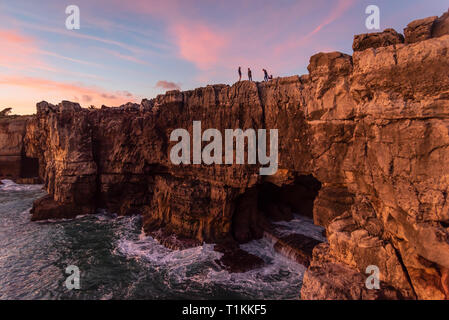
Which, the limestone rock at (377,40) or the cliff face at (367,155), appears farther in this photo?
the limestone rock at (377,40)

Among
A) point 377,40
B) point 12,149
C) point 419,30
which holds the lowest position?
point 12,149

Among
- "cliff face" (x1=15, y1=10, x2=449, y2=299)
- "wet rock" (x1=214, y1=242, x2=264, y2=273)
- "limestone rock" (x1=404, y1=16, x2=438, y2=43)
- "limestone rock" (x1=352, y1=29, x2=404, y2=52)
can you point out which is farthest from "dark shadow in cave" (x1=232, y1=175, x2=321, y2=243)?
"limestone rock" (x1=404, y1=16, x2=438, y2=43)

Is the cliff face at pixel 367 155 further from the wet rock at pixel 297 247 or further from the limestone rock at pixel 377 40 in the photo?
the wet rock at pixel 297 247

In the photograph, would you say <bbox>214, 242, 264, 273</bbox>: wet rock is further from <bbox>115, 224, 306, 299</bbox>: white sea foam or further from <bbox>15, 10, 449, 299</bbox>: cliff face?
<bbox>15, 10, 449, 299</bbox>: cliff face

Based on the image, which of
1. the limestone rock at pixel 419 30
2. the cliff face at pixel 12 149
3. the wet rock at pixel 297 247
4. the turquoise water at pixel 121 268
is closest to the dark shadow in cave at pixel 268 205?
the turquoise water at pixel 121 268

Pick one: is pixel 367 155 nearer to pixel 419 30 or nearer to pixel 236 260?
pixel 419 30

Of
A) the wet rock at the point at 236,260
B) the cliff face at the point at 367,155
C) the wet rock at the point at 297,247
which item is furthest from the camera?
the wet rock at the point at 297,247

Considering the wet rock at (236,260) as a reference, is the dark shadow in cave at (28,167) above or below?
above

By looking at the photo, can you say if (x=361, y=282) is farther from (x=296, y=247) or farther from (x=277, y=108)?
(x=277, y=108)

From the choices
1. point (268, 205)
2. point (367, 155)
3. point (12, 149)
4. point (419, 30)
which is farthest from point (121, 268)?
point (12, 149)

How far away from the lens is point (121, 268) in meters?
18.8

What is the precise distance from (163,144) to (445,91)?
24.8 m

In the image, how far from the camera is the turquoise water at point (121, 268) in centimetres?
1586

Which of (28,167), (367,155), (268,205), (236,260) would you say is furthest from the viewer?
(28,167)
